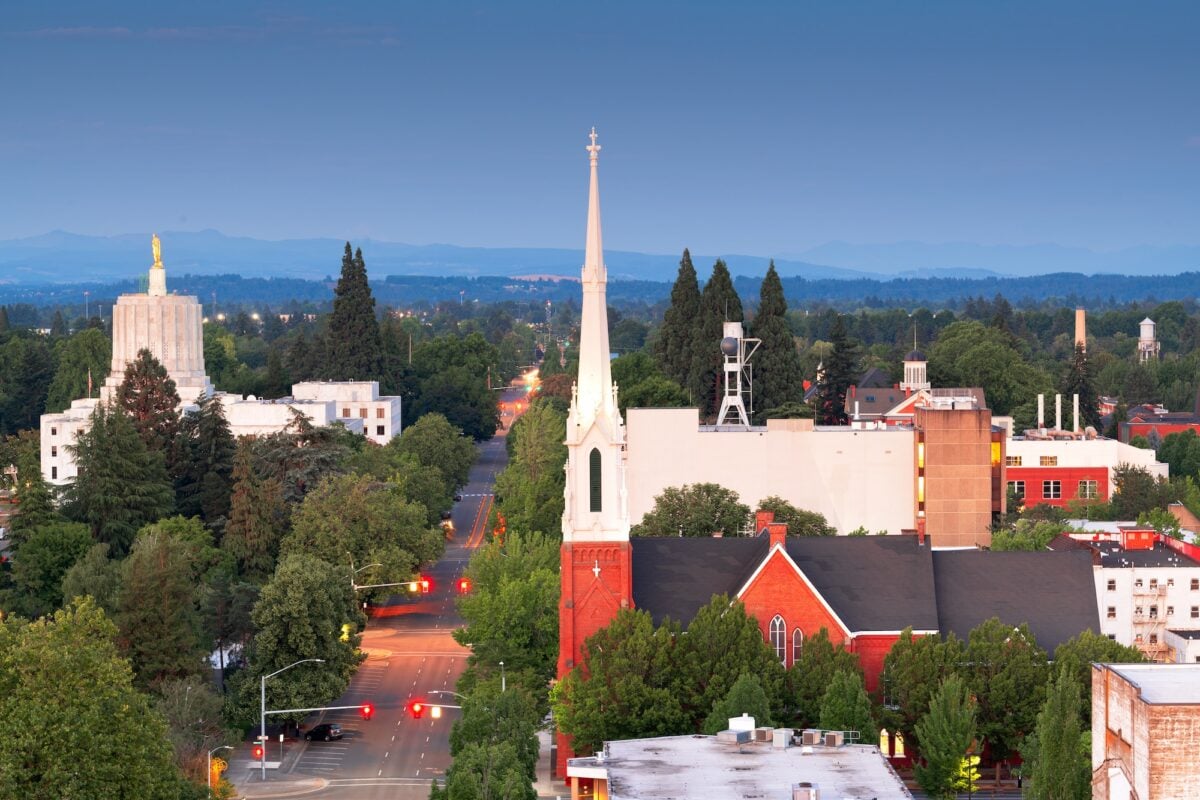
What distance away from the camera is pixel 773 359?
599ft

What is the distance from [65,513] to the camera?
133 meters

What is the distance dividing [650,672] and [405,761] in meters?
14.3

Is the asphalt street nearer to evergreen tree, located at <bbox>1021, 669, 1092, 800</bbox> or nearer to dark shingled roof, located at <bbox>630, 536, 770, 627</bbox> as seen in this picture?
dark shingled roof, located at <bbox>630, 536, 770, 627</bbox>

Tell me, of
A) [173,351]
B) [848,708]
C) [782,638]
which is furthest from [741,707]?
[173,351]

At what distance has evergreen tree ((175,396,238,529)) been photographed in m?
144

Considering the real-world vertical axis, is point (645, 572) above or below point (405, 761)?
above

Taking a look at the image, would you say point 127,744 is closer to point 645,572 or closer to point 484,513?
point 645,572

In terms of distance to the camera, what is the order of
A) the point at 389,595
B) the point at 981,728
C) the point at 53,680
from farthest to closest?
1. the point at 389,595
2. the point at 981,728
3. the point at 53,680

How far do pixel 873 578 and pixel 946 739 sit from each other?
10410 millimetres

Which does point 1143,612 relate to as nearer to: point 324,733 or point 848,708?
point 848,708

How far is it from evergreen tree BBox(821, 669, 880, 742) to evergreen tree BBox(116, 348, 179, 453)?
2848 inches

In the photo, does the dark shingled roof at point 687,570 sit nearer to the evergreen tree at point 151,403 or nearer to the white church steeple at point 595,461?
the white church steeple at point 595,461

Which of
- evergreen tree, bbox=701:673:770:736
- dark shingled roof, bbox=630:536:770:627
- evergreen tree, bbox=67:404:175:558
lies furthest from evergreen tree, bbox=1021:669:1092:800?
evergreen tree, bbox=67:404:175:558

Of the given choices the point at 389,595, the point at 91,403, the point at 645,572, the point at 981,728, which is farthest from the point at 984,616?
the point at 91,403
